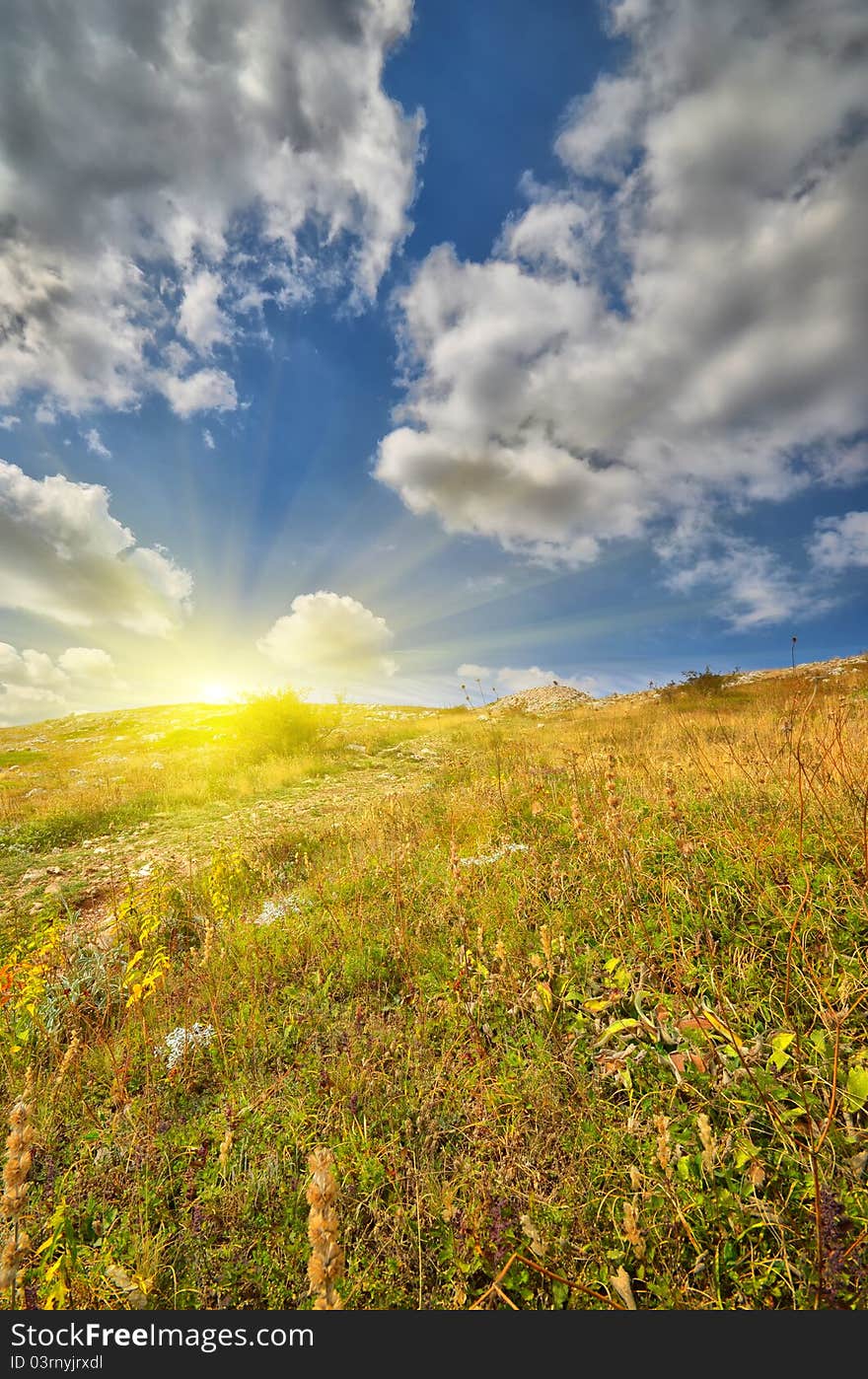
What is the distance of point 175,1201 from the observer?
9.12 ft

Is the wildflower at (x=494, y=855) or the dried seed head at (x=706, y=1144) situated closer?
the dried seed head at (x=706, y=1144)

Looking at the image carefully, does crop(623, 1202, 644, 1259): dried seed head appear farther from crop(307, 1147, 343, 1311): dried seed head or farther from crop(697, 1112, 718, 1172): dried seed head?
crop(307, 1147, 343, 1311): dried seed head

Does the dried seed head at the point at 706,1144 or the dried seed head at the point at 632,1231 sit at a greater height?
the dried seed head at the point at 706,1144

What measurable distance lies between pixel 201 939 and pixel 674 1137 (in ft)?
16.4

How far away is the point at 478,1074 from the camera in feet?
10.3

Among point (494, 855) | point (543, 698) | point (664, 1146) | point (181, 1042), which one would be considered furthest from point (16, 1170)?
point (543, 698)

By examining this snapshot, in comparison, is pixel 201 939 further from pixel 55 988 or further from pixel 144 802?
pixel 144 802

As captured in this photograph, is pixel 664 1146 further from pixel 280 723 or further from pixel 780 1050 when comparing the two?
pixel 280 723

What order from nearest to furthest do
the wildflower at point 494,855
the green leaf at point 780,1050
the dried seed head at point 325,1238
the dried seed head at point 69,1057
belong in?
1. the dried seed head at point 325,1238
2. the green leaf at point 780,1050
3. the dried seed head at point 69,1057
4. the wildflower at point 494,855

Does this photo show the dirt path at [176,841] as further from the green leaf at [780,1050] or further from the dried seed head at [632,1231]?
the green leaf at [780,1050]

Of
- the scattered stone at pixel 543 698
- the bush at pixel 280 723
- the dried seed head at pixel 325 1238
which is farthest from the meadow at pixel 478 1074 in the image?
the scattered stone at pixel 543 698

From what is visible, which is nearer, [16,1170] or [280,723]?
[16,1170]

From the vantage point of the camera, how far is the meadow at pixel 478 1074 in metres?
2.20

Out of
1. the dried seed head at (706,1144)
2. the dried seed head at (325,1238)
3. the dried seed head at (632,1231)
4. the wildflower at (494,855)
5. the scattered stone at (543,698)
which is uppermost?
the scattered stone at (543,698)
